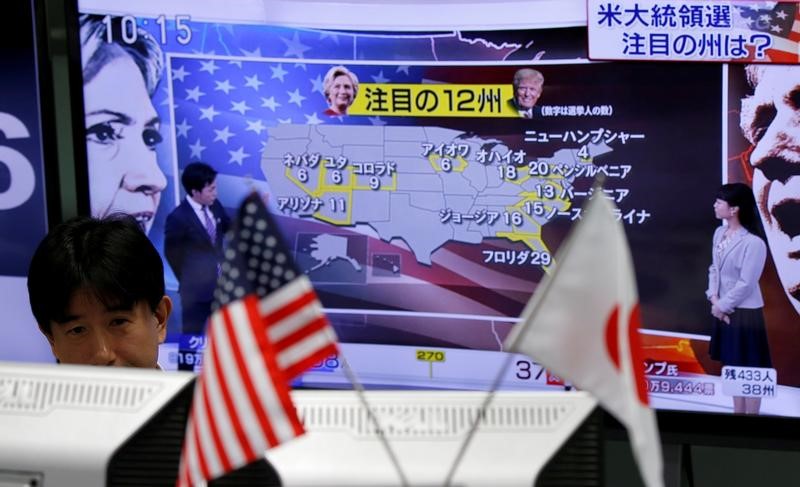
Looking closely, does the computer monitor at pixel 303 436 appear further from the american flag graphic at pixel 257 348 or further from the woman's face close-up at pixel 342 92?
the woman's face close-up at pixel 342 92

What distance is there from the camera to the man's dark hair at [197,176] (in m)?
2.13

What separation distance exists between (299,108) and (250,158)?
0.15 m

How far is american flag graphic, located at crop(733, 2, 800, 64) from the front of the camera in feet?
5.73

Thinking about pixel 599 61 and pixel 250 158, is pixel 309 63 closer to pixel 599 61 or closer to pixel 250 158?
pixel 250 158

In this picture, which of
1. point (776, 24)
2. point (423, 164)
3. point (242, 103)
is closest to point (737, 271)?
point (776, 24)

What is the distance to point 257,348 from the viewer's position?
2.72 feet

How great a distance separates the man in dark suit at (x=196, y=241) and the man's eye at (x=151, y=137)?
0.29 ft

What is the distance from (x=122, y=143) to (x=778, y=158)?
4.44 ft

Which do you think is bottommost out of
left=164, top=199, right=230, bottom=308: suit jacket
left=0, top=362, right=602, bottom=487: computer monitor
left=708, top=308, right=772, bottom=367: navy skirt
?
left=708, top=308, right=772, bottom=367: navy skirt

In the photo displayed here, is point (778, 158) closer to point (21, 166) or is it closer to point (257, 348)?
point (257, 348)

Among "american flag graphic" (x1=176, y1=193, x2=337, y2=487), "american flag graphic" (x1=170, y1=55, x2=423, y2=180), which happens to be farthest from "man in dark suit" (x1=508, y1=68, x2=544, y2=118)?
"american flag graphic" (x1=176, y1=193, x2=337, y2=487)

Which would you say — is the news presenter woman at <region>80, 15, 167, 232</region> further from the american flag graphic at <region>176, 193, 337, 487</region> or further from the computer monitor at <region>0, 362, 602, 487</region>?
the american flag graphic at <region>176, 193, 337, 487</region>

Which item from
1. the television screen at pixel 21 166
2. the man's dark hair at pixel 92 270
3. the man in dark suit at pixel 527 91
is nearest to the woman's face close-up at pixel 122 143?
the television screen at pixel 21 166

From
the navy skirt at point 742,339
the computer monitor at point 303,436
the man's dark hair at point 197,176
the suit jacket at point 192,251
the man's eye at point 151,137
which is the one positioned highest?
the man's eye at point 151,137
